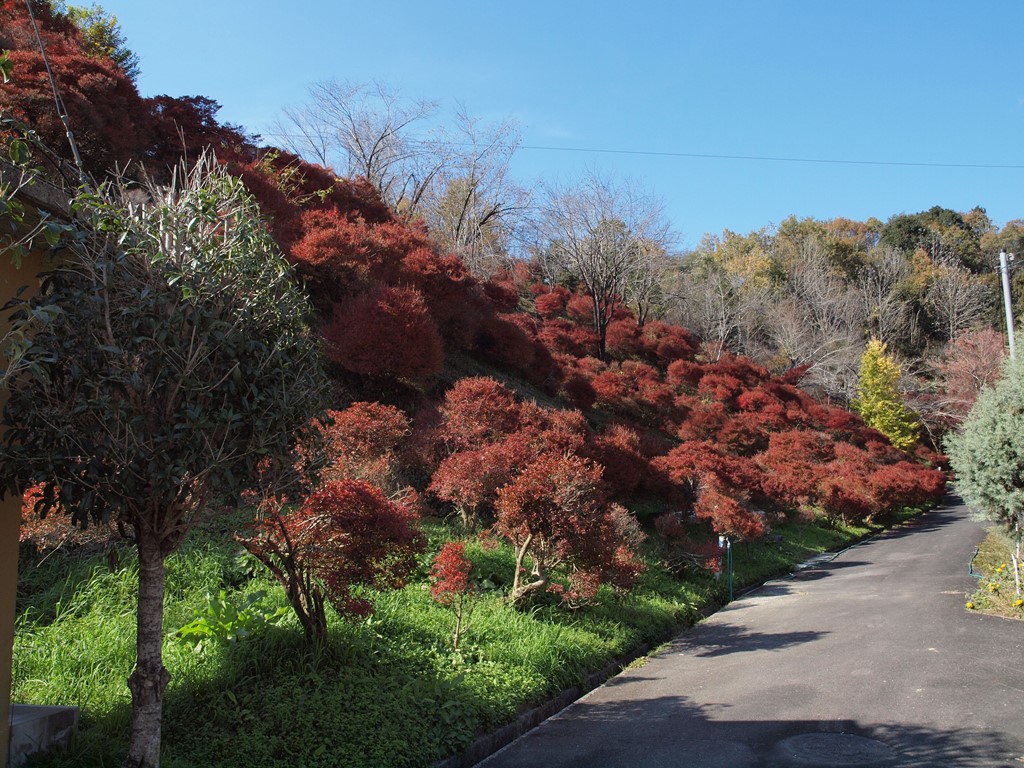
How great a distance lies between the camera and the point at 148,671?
14.5ft

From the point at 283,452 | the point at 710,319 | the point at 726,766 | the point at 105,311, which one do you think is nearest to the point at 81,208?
the point at 105,311

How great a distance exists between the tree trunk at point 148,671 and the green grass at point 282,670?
1.45 feet

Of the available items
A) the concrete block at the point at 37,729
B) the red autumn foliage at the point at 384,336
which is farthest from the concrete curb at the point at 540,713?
the red autumn foliage at the point at 384,336

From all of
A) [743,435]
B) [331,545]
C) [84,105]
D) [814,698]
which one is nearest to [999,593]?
[814,698]

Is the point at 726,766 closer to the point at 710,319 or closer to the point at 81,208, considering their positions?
the point at 81,208

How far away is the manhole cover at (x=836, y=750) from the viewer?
18.5ft

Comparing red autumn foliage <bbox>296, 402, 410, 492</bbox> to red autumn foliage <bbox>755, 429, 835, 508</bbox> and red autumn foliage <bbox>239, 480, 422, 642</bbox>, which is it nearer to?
red autumn foliage <bbox>239, 480, 422, 642</bbox>

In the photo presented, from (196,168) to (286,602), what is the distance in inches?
171

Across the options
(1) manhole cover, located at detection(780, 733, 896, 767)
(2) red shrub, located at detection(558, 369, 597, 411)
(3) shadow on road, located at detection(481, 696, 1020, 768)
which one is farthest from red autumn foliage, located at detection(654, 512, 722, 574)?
(1) manhole cover, located at detection(780, 733, 896, 767)

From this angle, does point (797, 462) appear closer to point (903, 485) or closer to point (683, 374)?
point (903, 485)

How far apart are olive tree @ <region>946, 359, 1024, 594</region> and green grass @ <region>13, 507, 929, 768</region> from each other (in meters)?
6.40

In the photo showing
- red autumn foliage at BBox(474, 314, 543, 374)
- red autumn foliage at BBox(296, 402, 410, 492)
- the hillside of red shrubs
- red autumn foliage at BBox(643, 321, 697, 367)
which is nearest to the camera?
red autumn foliage at BBox(296, 402, 410, 492)

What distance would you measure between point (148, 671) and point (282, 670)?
1.88 m

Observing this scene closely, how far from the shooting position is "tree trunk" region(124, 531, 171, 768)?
434 centimetres
